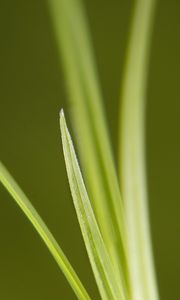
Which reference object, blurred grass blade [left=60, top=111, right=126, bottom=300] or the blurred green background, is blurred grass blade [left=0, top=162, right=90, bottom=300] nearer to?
blurred grass blade [left=60, top=111, right=126, bottom=300]

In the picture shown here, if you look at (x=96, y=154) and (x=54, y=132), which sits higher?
(x=96, y=154)

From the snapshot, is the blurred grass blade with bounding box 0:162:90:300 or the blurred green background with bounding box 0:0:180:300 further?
the blurred green background with bounding box 0:0:180:300

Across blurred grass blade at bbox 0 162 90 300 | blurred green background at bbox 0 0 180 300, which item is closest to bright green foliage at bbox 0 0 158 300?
blurred grass blade at bbox 0 162 90 300

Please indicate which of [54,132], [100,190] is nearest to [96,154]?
[100,190]

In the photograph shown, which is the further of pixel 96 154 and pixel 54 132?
pixel 54 132

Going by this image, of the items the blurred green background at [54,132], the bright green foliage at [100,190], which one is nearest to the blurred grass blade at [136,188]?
the bright green foliage at [100,190]

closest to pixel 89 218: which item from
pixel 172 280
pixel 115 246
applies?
pixel 115 246

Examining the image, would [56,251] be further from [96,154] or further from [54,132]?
[54,132]
